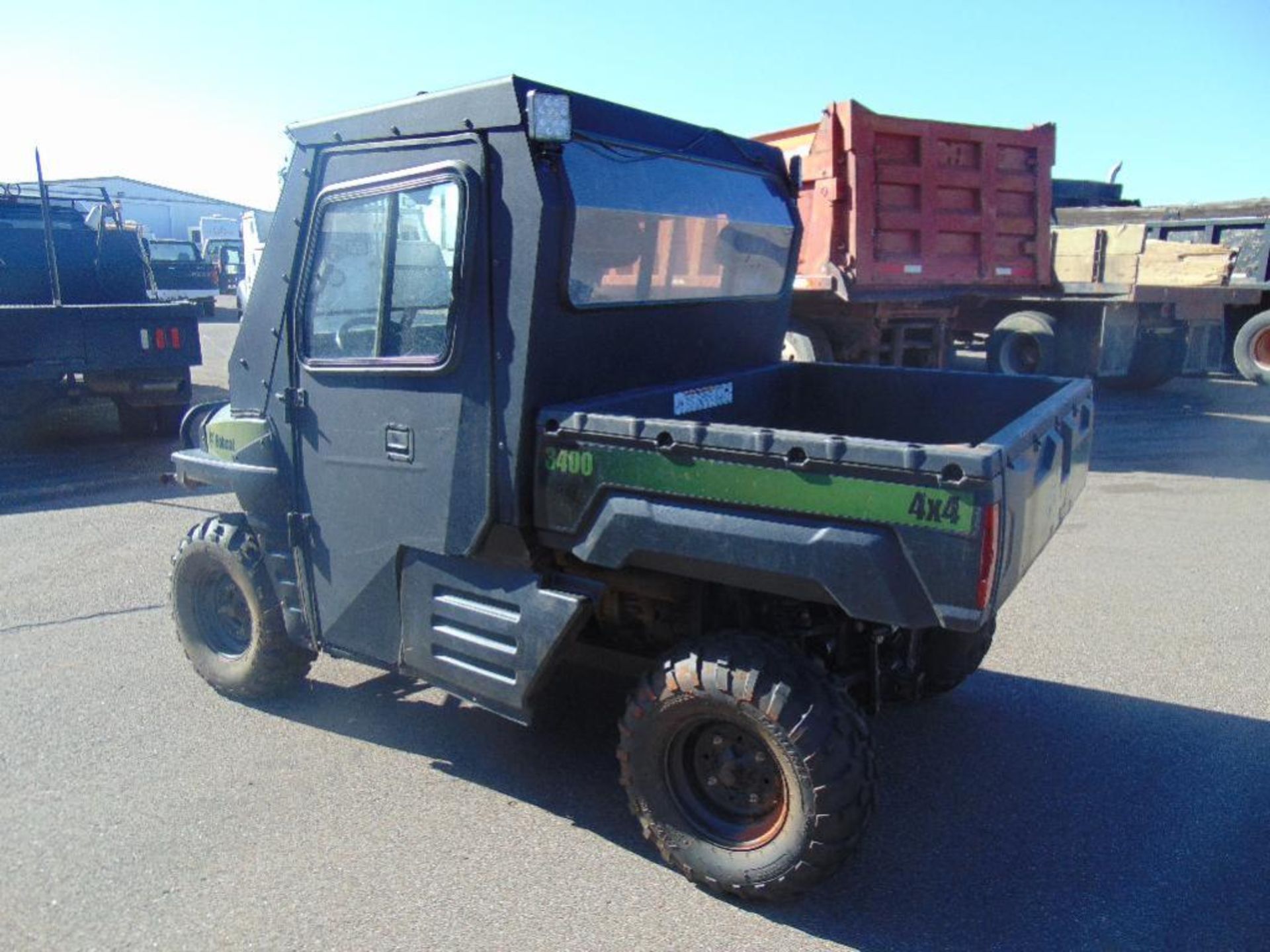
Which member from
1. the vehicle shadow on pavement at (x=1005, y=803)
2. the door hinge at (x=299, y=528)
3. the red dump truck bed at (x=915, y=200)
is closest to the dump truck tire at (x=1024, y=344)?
the red dump truck bed at (x=915, y=200)

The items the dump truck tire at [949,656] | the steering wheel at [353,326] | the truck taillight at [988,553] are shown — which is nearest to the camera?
the truck taillight at [988,553]

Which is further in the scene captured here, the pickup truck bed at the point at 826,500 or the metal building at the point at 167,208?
the metal building at the point at 167,208

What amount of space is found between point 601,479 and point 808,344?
23.7 feet

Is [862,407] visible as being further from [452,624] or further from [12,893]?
[12,893]

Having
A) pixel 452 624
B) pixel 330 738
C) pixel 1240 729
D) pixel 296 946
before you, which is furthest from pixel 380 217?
pixel 1240 729

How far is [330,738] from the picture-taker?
4184 mm

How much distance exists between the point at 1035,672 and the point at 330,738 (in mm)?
3155

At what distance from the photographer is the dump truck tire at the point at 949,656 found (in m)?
4.12

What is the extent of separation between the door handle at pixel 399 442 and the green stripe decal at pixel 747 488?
55 cm

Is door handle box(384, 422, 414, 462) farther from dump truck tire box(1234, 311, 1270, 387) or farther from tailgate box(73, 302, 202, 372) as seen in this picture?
dump truck tire box(1234, 311, 1270, 387)

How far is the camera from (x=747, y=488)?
2.88 m

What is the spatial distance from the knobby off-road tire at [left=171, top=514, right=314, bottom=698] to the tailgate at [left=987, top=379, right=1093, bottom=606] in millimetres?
2879

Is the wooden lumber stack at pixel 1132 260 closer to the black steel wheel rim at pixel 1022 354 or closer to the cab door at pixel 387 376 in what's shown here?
the black steel wheel rim at pixel 1022 354

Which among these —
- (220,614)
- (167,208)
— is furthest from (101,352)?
(167,208)
